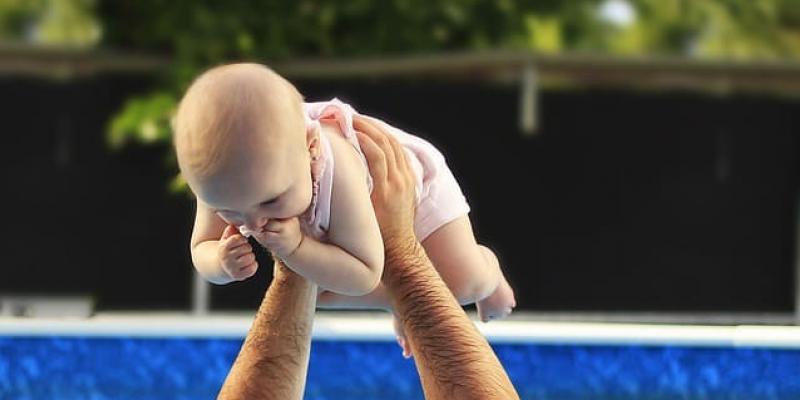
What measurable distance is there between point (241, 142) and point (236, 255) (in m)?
0.21

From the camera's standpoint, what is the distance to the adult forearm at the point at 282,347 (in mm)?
1512

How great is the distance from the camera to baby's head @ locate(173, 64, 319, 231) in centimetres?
117

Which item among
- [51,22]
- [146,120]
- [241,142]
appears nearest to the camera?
[241,142]

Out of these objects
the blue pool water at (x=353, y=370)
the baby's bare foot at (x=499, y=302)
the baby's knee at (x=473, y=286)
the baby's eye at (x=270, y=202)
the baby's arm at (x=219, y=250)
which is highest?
the baby's eye at (x=270, y=202)

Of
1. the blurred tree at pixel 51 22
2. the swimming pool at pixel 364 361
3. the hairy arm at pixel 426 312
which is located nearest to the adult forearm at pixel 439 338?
the hairy arm at pixel 426 312

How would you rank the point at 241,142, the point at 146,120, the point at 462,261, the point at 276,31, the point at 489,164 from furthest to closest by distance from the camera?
1. the point at 489,164
2. the point at 276,31
3. the point at 146,120
4. the point at 462,261
5. the point at 241,142

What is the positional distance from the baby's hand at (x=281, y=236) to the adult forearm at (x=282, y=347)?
0.65ft

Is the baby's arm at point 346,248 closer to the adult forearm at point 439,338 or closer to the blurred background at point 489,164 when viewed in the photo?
the adult forearm at point 439,338

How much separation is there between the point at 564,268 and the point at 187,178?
885 centimetres

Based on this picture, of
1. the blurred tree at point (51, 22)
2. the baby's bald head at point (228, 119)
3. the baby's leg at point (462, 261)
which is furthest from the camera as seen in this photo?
the blurred tree at point (51, 22)

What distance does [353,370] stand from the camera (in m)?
3.55

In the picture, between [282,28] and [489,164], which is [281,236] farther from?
[489,164]

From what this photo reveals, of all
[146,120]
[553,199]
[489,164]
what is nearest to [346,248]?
[146,120]

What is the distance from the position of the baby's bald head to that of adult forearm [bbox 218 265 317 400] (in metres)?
0.33
